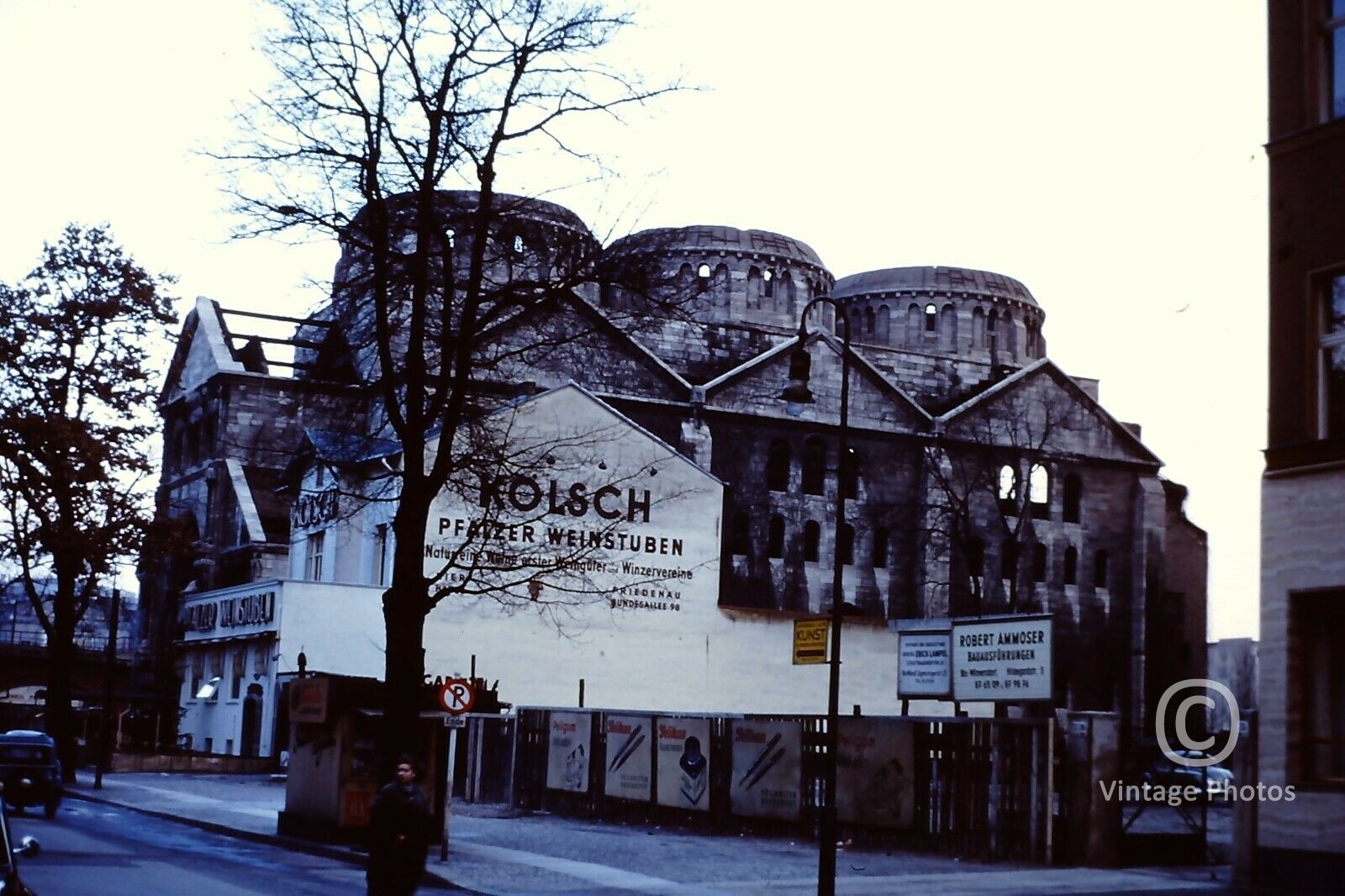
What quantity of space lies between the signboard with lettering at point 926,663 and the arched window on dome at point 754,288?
63.5 meters

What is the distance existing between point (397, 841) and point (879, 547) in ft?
191

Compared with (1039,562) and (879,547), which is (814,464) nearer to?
→ (879,547)

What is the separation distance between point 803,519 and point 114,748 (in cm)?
2695

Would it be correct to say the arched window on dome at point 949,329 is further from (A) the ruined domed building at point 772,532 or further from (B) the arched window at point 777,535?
(B) the arched window at point 777,535

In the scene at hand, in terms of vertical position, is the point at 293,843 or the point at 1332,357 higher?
the point at 1332,357

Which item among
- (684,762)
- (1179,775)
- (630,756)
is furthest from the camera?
(1179,775)

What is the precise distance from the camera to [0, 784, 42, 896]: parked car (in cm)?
1070

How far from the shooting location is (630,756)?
35.2 m

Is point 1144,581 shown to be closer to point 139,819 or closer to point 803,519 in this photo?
point 803,519

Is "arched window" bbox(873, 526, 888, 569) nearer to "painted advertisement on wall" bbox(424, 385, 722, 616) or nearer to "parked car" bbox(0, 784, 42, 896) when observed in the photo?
"painted advertisement on wall" bbox(424, 385, 722, 616)

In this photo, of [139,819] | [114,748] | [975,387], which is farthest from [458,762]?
[975,387]

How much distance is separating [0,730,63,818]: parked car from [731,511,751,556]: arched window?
124 feet

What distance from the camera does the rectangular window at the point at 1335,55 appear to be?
21.3 m

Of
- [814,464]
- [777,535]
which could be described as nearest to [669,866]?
[777,535]
